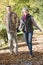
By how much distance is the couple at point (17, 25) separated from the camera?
11.0 meters

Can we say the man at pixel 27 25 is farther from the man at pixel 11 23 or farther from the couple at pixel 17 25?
the man at pixel 11 23

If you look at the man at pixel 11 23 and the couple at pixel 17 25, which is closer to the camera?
the couple at pixel 17 25

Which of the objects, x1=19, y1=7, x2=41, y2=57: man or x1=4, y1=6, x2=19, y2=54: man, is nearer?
x1=19, y1=7, x2=41, y2=57: man

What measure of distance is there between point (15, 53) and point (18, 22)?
126 cm

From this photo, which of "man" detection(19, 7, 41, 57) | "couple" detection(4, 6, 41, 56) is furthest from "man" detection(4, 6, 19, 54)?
"man" detection(19, 7, 41, 57)

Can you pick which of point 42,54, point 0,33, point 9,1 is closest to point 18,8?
point 9,1

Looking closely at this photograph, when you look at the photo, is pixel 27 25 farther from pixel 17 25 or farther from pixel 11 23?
pixel 11 23

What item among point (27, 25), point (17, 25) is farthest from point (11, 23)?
point (27, 25)

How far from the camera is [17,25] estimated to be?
11289 millimetres

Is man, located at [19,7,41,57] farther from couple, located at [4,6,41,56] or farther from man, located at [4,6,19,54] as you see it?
man, located at [4,6,19,54]

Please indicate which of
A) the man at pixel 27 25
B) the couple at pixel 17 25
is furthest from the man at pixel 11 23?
the man at pixel 27 25

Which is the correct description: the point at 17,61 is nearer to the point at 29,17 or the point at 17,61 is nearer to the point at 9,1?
the point at 29,17

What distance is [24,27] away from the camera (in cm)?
1111

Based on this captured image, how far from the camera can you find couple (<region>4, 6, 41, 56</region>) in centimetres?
1099
